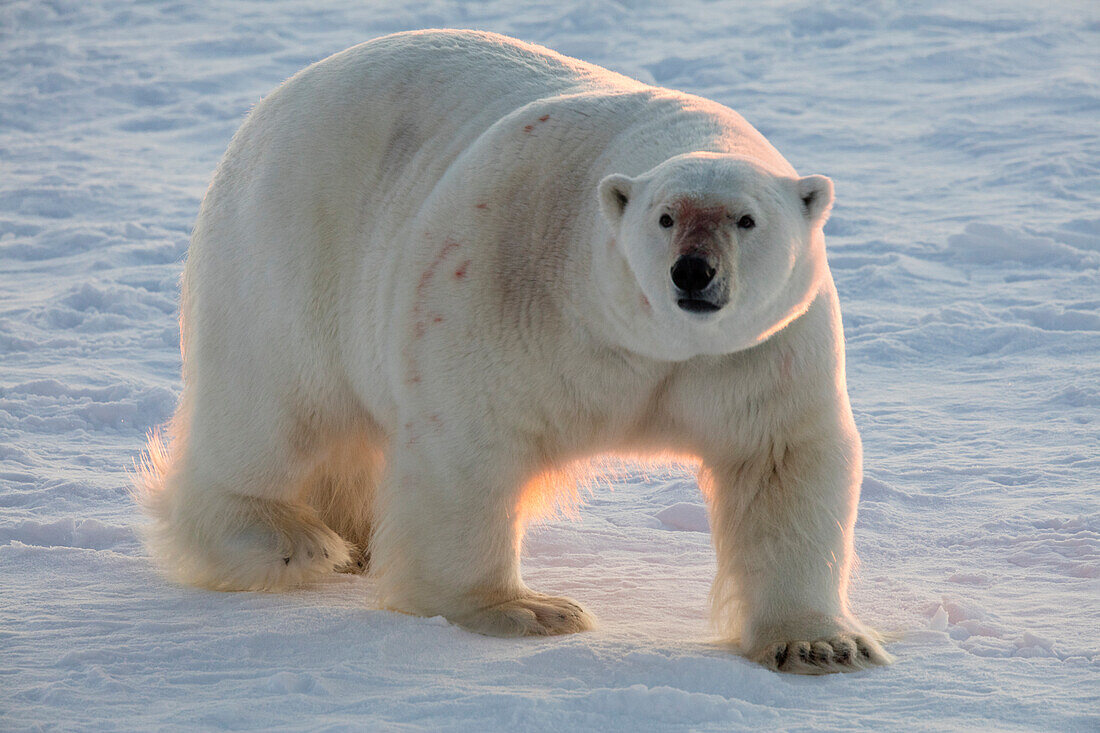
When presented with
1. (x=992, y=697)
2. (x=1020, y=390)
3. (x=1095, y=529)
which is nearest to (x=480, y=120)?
(x=992, y=697)

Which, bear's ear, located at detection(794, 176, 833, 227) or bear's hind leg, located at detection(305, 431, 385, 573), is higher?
bear's ear, located at detection(794, 176, 833, 227)

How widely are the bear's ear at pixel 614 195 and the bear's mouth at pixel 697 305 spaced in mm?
338

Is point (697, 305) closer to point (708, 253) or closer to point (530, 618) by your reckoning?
point (708, 253)

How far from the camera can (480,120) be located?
4016mm

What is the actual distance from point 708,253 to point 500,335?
0.74 meters

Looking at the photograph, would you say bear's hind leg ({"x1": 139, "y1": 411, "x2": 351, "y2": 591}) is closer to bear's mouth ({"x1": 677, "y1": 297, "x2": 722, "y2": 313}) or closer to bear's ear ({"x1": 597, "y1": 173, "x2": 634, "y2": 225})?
bear's ear ({"x1": 597, "y1": 173, "x2": 634, "y2": 225})

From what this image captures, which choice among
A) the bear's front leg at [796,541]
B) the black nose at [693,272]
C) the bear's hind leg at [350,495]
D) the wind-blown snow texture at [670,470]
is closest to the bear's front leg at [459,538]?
the wind-blown snow texture at [670,470]

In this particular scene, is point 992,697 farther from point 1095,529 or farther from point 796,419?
point 1095,529

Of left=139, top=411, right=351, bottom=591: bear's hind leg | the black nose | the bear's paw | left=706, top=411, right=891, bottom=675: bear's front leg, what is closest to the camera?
the black nose

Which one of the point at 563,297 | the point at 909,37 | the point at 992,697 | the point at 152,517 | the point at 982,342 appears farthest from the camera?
the point at 909,37

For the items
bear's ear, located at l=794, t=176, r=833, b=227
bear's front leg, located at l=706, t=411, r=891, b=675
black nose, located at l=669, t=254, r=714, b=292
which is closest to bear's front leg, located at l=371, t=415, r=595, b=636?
bear's front leg, located at l=706, t=411, r=891, b=675

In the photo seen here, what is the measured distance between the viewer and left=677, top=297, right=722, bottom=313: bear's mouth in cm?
296

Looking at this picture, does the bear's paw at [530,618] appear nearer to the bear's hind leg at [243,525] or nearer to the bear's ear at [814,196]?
the bear's hind leg at [243,525]

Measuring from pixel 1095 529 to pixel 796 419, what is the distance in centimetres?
162
